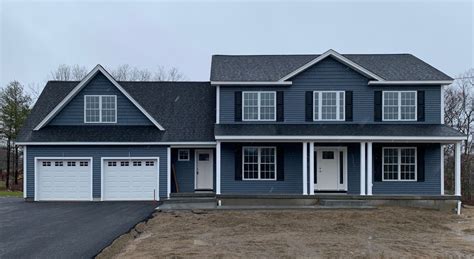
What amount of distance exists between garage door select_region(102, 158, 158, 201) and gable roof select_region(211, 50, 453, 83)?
4990mm

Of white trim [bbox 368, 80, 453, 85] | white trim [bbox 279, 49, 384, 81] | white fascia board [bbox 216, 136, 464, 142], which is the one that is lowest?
white fascia board [bbox 216, 136, 464, 142]

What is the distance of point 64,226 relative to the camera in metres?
12.2

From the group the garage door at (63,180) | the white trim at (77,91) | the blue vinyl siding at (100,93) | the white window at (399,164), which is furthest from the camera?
the blue vinyl siding at (100,93)

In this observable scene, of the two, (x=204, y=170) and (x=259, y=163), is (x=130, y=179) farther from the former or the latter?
(x=259, y=163)

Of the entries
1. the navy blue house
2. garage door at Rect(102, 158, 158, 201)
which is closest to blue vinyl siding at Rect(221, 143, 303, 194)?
the navy blue house

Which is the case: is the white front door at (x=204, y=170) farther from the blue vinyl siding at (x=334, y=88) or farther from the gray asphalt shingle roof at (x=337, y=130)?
the blue vinyl siding at (x=334, y=88)

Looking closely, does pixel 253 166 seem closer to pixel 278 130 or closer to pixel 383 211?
pixel 278 130

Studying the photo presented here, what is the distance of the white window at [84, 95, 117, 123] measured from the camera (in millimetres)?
19328

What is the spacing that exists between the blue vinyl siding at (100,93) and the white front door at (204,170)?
281 centimetres

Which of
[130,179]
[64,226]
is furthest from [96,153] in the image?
[64,226]

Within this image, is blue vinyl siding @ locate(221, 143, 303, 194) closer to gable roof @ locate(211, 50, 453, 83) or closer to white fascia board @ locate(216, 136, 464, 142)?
white fascia board @ locate(216, 136, 464, 142)

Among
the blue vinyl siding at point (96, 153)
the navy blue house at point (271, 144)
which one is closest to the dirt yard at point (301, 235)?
the navy blue house at point (271, 144)

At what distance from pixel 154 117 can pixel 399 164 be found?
11.3m

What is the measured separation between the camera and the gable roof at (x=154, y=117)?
1867 cm
